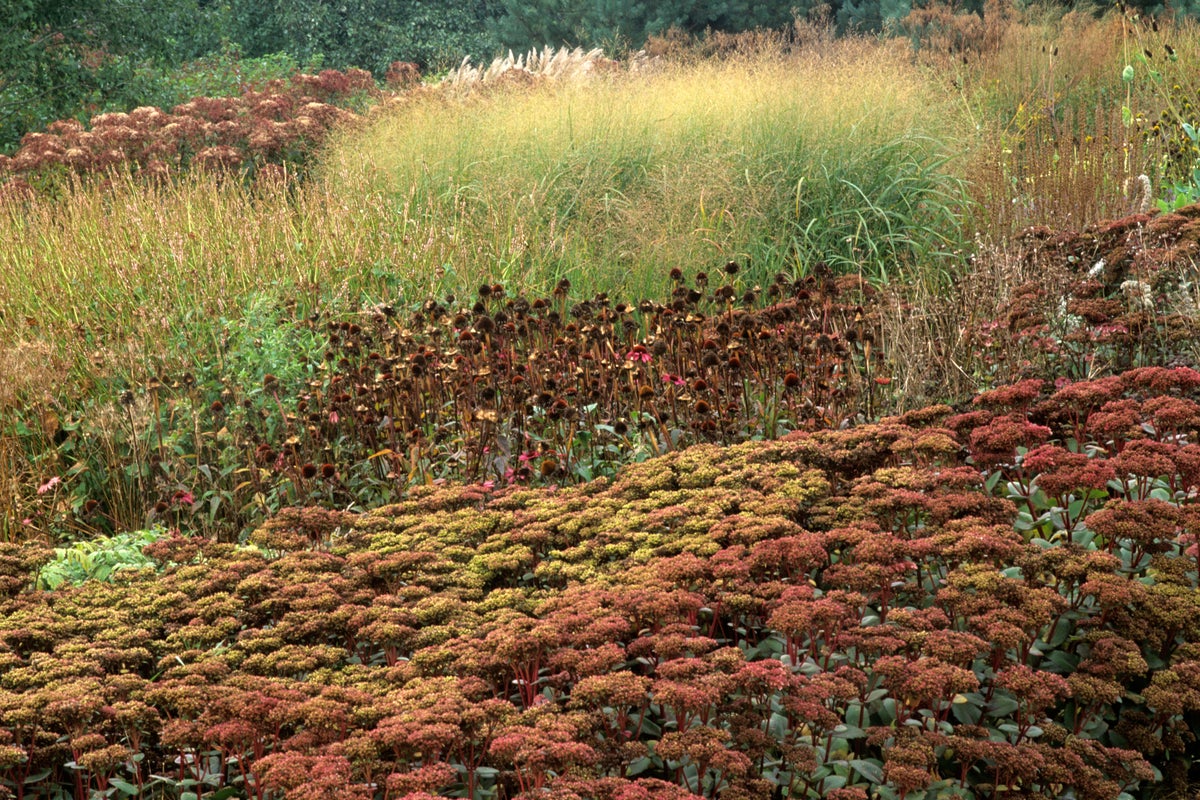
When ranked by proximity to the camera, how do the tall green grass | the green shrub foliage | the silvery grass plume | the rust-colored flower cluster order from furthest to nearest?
1. the green shrub foliage
2. the silvery grass plume
3. the rust-colored flower cluster
4. the tall green grass

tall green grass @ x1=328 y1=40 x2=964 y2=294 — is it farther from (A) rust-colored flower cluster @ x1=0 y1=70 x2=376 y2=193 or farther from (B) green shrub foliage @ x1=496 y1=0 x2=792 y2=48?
(B) green shrub foliage @ x1=496 y1=0 x2=792 y2=48

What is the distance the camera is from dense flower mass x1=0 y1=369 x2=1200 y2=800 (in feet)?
7.18

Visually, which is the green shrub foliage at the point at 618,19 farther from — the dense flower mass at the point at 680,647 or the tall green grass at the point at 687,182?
the dense flower mass at the point at 680,647

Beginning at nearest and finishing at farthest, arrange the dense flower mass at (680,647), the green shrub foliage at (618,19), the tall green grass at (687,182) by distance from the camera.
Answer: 1. the dense flower mass at (680,647)
2. the tall green grass at (687,182)
3. the green shrub foliage at (618,19)

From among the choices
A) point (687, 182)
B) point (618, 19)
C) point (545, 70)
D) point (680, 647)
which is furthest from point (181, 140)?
point (618, 19)

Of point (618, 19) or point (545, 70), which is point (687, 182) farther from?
point (618, 19)

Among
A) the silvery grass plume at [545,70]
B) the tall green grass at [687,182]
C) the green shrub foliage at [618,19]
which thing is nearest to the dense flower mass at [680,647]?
the tall green grass at [687,182]

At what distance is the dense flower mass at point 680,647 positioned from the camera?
86.1 inches

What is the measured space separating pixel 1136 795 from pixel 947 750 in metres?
0.55

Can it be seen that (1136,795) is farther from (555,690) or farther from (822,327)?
(822,327)

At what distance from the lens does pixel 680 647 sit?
7.89ft

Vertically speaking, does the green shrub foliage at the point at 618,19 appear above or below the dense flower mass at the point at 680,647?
above

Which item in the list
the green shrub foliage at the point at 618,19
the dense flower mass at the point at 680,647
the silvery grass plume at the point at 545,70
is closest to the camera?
the dense flower mass at the point at 680,647

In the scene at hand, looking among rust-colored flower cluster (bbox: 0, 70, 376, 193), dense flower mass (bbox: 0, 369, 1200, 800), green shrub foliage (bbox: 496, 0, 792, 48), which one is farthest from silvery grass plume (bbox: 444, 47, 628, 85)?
dense flower mass (bbox: 0, 369, 1200, 800)
